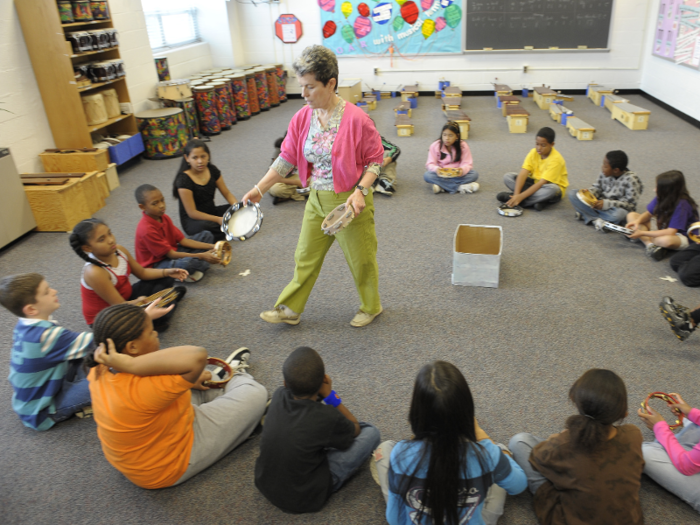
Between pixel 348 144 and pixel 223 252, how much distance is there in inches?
56.8

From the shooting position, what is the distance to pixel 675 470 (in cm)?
183

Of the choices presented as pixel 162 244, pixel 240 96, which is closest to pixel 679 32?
pixel 240 96

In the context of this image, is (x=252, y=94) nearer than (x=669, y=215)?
No

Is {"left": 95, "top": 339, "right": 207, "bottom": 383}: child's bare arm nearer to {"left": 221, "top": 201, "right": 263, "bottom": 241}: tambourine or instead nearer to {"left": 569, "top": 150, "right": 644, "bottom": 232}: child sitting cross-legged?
{"left": 221, "top": 201, "right": 263, "bottom": 241}: tambourine

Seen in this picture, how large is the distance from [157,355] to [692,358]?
97.3 inches

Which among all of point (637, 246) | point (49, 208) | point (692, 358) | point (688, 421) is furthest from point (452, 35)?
point (688, 421)

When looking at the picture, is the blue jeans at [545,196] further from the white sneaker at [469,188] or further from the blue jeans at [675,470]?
the blue jeans at [675,470]

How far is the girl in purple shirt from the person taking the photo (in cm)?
325

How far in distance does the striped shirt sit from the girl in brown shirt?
6.46 ft

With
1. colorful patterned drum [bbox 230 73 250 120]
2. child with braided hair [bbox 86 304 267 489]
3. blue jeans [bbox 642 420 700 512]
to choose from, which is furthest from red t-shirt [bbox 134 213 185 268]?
colorful patterned drum [bbox 230 73 250 120]

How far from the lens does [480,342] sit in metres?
2.72

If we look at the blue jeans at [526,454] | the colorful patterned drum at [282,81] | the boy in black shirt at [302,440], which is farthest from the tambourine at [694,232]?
the colorful patterned drum at [282,81]

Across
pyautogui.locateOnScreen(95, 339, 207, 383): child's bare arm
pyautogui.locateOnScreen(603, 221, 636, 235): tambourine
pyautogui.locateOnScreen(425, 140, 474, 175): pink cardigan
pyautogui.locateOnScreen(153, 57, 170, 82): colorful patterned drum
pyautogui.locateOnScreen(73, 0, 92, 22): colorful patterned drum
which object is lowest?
pyautogui.locateOnScreen(603, 221, 636, 235): tambourine

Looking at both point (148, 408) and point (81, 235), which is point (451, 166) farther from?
point (148, 408)
